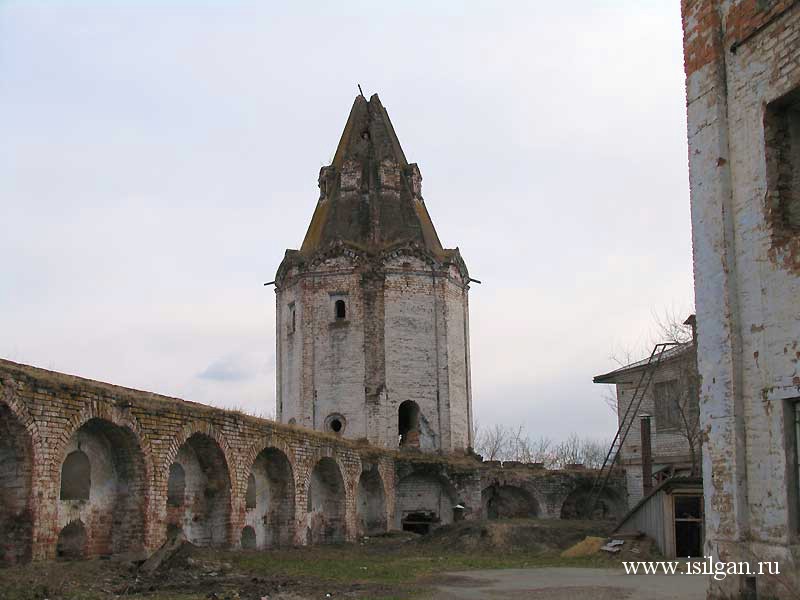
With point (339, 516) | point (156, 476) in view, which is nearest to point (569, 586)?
point (156, 476)

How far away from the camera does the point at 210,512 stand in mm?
18953

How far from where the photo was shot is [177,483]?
18.4 meters

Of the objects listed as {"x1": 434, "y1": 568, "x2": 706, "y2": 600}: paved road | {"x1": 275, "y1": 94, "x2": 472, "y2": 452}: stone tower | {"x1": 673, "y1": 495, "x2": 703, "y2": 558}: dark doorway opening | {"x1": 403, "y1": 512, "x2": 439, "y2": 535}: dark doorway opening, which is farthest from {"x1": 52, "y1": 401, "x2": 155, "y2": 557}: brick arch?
{"x1": 275, "y1": 94, "x2": 472, "y2": 452}: stone tower

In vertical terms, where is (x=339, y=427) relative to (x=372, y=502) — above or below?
above

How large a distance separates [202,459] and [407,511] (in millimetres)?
12382

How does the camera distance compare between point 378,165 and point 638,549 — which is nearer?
point 638,549

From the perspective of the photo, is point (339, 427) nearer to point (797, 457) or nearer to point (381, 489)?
point (381, 489)

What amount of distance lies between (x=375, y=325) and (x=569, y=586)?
18448 mm

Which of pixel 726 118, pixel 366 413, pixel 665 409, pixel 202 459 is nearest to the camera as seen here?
pixel 726 118

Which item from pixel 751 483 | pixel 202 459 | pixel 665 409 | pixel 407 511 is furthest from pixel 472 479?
pixel 751 483

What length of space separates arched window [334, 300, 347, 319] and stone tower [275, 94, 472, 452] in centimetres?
4

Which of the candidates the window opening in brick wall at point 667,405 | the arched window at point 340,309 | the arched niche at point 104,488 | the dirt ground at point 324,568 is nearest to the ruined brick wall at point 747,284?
the dirt ground at point 324,568

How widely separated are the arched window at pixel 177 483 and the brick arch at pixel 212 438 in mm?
906

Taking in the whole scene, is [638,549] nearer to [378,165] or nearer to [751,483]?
[751,483]
